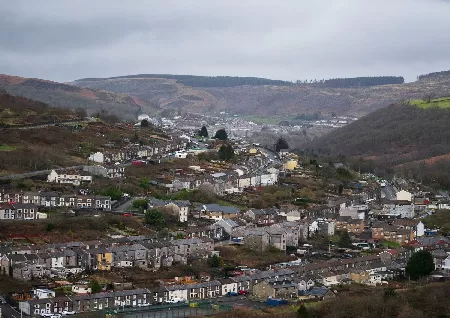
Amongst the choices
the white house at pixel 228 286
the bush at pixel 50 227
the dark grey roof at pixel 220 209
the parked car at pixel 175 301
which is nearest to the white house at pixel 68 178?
the dark grey roof at pixel 220 209

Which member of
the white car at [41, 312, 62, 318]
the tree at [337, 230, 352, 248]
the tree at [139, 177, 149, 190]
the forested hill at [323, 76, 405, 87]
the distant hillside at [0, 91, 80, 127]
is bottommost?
the white car at [41, 312, 62, 318]

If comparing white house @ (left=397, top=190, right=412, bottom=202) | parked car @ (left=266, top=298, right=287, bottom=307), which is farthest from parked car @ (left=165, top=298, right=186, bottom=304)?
white house @ (left=397, top=190, right=412, bottom=202)

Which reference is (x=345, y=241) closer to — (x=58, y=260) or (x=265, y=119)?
(x=58, y=260)

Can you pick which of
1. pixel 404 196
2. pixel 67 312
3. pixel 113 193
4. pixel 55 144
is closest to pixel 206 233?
pixel 113 193

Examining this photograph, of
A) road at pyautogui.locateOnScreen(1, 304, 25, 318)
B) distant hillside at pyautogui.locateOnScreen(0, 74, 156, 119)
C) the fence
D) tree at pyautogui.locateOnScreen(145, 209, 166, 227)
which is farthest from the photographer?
distant hillside at pyautogui.locateOnScreen(0, 74, 156, 119)

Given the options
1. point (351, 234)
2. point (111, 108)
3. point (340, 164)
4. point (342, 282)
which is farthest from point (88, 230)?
point (111, 108)

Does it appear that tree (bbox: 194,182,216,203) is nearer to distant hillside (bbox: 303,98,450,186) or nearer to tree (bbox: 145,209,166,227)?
tree (bbox: 145,209,166,227)
